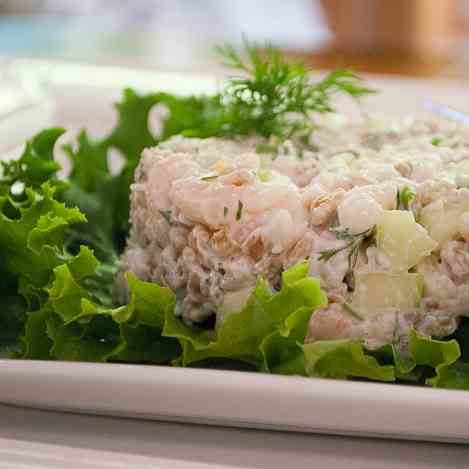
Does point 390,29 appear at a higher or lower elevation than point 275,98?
lower

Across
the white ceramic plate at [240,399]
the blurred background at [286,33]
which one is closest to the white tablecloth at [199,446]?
the white ceramic plate at [240,399]

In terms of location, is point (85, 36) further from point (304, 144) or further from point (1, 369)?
point (1, 369)

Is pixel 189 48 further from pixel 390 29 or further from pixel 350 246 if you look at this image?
pixel 350 246

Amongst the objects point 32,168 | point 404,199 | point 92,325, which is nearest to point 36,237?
point 92,325

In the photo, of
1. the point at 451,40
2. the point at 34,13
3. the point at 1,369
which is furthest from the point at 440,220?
the point at 34,13

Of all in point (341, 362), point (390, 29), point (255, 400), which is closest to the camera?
point (255, 400)

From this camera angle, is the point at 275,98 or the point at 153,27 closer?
the point at 275,98

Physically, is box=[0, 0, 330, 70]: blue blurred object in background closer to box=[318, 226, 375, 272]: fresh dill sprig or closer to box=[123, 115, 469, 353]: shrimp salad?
box=[123, 115, 469, 353]: shrimp salad

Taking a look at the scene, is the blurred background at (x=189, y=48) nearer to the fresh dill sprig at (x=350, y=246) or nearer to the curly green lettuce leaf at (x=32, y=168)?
the curly green lettuce leaf at (x=32, y=168)
